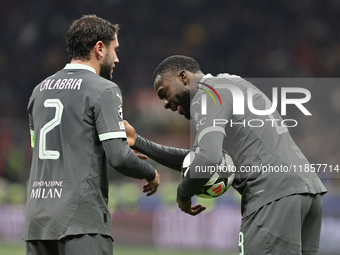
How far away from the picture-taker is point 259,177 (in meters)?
3.87

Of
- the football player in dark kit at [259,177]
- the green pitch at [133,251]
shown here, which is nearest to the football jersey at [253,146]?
the football player in dark kit at [259,177]

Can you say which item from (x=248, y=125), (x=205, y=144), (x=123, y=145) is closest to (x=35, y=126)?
(x=123, y=145)

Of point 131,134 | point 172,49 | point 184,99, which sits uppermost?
point 172,49

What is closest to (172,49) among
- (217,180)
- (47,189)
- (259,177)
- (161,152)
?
(161,152)

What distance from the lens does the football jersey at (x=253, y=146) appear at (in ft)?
12.6

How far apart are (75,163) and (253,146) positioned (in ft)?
3.64

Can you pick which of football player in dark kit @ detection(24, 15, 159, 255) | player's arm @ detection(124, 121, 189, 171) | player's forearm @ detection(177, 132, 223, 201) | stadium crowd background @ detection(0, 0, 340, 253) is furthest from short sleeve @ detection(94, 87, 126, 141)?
stadium crowd background @ detection(0, 0, 340, 253)

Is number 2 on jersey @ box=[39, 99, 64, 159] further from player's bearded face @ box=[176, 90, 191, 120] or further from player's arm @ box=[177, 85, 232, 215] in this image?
player's bearded face @ box=[176, 90, 191, 120]

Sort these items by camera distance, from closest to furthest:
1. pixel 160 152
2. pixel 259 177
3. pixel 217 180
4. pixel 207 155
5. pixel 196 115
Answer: pixel 207 155
pixel 259 177
pixel 196 115
pixel 217 180
pixel 160 152

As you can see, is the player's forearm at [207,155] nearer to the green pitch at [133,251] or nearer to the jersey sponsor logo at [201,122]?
the jersey sponsor logo at [201,122]

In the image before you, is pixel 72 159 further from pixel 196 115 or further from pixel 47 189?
pixel 196 115

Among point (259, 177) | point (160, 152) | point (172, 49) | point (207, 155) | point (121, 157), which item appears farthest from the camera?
point (172, 49)

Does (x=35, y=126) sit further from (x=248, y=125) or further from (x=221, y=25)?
(x=221, y=25)

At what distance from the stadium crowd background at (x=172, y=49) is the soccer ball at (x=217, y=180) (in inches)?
283
